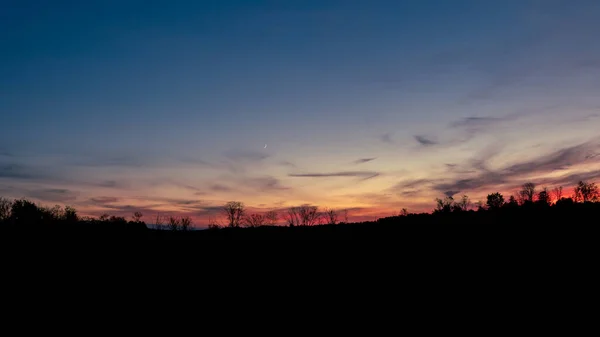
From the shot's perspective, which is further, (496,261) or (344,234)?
(344,234)

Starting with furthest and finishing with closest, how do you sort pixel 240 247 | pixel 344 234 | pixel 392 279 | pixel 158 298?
pixel 344 234 < pixel 240 247 < pixel 392 279 < pixel 158 298

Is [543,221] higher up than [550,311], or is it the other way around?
[543,221]

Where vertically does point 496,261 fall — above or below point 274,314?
above

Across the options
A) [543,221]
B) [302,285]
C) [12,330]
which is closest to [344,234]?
[302,285]

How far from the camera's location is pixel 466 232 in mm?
25578

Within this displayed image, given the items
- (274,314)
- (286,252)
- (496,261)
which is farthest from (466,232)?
(274,314)

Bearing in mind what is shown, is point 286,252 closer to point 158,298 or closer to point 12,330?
point 158,298

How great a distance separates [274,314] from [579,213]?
21.6 metres

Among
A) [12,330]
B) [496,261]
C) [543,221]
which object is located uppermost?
[543,221]

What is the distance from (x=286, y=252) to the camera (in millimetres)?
24703

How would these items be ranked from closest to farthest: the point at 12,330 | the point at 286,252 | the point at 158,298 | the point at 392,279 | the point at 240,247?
the point at 12,330 < the point at 158,298 < the point at 392,279 < the point at 286,252 < the point at 240,247

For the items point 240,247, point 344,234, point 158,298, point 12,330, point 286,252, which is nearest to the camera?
point 12,330

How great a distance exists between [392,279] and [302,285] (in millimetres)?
4556

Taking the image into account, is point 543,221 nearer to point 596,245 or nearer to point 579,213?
point 579,213
